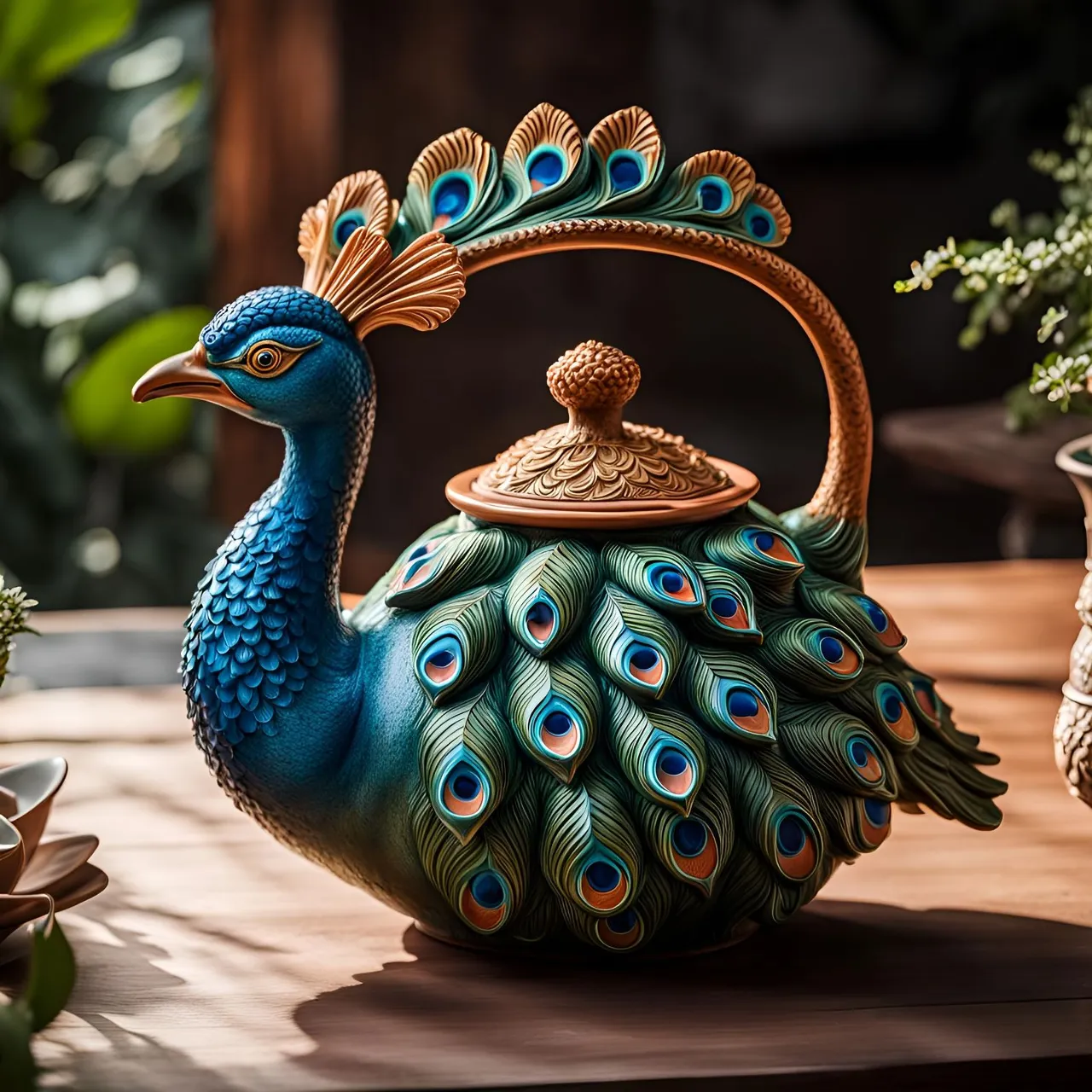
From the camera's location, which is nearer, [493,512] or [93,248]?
[493,512]

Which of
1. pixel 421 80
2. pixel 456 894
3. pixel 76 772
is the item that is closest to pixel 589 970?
pixel 456 894

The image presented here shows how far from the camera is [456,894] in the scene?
2.90ft

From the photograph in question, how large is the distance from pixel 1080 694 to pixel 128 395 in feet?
6.62

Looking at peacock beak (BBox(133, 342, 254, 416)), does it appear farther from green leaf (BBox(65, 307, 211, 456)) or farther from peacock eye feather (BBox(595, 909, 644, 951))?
green leaf (BBox(65, 307, 211, 456))

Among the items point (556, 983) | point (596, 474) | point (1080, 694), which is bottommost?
point (556, 983)

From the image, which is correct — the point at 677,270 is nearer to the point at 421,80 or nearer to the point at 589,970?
the point at 421,80

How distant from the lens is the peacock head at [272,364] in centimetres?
90

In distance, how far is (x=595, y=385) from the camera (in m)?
0.94

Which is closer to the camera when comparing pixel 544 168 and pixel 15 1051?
pixel 15 1051

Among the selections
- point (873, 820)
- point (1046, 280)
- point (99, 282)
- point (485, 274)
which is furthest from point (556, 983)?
point (485, 274)

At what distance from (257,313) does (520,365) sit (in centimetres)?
231

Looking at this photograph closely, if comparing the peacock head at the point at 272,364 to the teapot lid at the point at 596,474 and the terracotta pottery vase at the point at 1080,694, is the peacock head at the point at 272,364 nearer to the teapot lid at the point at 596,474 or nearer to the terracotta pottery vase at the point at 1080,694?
the teapot lid at the point at 596,474

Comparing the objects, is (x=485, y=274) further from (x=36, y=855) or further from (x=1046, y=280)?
(x=36, y=855)

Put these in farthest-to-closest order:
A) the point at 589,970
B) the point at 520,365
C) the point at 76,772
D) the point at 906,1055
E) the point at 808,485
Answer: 1. the point at 808,485
2. the point at 520,365
3. the point at 76,772
4. the point at 589,970
5. the point at 906,1055
